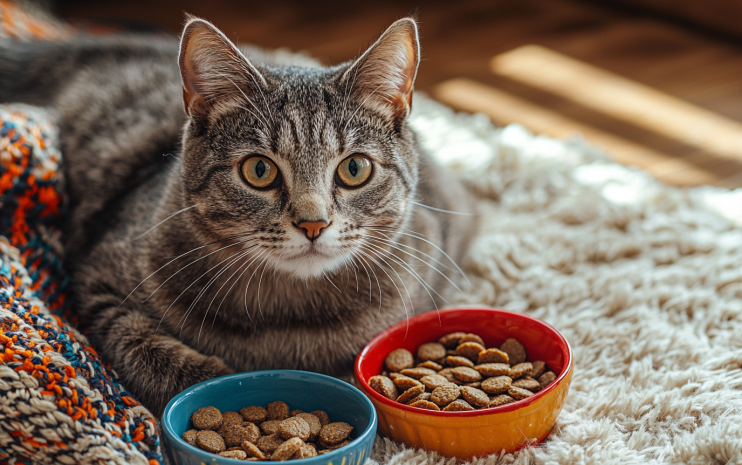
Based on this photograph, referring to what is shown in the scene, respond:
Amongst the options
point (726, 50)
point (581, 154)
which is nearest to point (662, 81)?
point (726, 50)

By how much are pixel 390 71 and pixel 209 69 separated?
32 cm

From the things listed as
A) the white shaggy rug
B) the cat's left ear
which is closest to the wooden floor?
the white shaggy rug

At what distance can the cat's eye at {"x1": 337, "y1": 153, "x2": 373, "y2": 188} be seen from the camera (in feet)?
3.69

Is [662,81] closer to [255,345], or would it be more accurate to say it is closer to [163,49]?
[163,49]

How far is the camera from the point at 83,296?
53.4 inches

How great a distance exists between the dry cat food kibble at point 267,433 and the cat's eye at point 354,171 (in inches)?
14.0

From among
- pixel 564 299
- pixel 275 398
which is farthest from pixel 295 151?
pixel 564 299

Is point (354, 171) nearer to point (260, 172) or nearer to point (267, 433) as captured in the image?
point (260, 172)

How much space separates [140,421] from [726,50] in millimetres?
2812

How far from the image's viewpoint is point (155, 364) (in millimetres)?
1186

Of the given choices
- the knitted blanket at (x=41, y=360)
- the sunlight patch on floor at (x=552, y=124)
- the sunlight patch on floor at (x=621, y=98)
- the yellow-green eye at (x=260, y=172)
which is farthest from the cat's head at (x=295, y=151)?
the sunlight patch on floor at (x=621, y=98)

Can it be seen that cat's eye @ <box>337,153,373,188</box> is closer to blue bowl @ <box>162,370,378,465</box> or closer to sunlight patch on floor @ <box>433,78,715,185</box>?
blue bowl @ <box>162,370,378,465</box>

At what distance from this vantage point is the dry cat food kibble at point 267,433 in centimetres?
100

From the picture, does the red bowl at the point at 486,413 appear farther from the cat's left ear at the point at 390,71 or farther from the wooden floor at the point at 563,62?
the wooden floor at the point at 563,62
